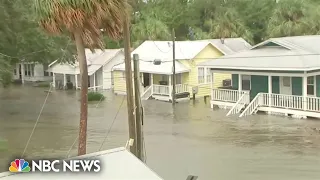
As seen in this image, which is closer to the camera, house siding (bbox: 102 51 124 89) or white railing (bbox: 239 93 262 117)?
white railing (bbox: 239 93 262 117)

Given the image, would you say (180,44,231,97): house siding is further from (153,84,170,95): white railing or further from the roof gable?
(153,84,170,95): white railing

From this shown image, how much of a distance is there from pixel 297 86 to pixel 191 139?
10027mm

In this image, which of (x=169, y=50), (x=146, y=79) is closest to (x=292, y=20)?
(x=169, y=50)

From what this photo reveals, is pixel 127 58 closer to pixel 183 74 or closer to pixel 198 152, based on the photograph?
pixel 198 152

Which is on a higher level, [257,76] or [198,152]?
[257,76]

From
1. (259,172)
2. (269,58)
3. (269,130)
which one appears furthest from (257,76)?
(259,172)

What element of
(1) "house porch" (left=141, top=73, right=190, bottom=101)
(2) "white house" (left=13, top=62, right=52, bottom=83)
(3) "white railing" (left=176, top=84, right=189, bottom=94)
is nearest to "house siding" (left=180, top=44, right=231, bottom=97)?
(3) "white railing" (left=176, top=84, right=189, bottom=94)

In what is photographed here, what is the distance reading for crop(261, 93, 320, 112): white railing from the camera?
29094 mm

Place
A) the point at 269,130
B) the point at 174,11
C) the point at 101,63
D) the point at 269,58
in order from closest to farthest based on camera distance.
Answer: the point at 269,130 → the point at 269,58 → the point at 101,63 → the point at 174,11

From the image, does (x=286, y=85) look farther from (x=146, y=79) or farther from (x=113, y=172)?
(x=113, y=172)

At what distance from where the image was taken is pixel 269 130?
2636 cm

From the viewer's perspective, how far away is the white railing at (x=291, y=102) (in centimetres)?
2909

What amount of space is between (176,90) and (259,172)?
22909 mm

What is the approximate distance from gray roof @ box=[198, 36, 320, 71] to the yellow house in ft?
15.3
